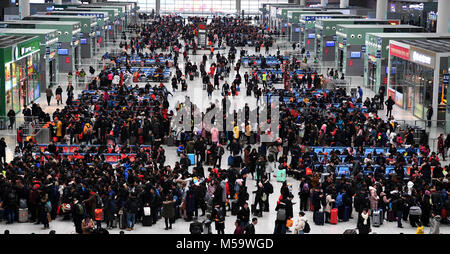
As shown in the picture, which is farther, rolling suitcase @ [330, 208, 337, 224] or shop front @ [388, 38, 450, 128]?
shop front @ [388, 38, 450, 128]

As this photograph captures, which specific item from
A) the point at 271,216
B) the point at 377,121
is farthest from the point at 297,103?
the point at 271,216

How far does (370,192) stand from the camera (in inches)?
707

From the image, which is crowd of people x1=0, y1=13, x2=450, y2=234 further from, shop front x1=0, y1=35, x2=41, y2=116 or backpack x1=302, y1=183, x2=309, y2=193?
shop front x1=0, y1=35, x2=41, y2=116

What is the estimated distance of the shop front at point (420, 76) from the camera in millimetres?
32562

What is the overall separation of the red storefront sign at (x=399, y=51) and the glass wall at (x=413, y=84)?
29 cm

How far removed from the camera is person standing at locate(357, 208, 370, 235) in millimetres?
15339

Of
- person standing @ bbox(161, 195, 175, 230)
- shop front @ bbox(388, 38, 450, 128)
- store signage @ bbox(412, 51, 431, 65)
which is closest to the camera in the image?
person standing @ bbox(161, 195, 175, 230)

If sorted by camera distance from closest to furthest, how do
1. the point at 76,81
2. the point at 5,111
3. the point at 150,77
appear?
the point at 5,111
the point at 76,81
the point at 150,77

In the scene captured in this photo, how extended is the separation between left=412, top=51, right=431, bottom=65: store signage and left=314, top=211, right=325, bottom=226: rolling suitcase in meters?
17.5

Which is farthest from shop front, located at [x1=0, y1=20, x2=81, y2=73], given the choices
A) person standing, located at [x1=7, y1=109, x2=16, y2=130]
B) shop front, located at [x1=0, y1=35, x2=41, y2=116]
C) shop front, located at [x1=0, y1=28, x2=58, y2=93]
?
person standing, located at [x1=7, y1=109, x2=16, y2=130]

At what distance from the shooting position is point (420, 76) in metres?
34.8

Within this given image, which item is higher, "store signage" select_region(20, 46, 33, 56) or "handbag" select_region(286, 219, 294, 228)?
"store signage" select_region(20, 46, 33, 56)
